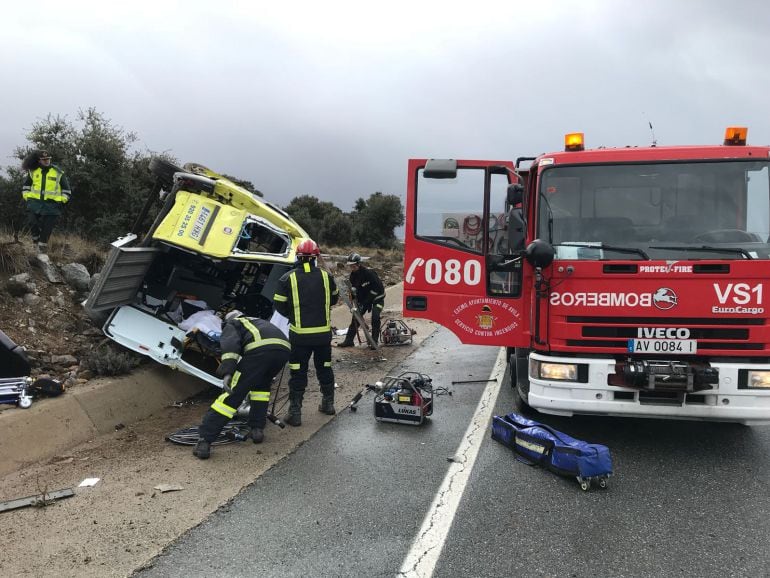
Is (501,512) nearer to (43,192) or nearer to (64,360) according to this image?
(64,360)

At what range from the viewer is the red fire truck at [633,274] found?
13.9ft

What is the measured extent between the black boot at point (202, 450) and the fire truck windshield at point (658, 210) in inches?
130

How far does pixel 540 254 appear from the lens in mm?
4441

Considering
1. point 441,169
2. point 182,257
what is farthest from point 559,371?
point 182,257

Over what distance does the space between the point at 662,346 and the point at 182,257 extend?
5.55 meters

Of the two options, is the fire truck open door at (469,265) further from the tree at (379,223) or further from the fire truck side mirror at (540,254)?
the tree at (379,223)

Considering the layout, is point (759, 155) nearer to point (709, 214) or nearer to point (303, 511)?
point (709, 214)

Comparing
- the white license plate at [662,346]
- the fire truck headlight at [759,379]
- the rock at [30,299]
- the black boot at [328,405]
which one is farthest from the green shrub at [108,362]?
the fire truck headlight at [759,379]

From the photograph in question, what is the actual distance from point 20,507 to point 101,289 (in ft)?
8.23

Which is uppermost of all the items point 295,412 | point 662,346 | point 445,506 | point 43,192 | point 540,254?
point 43,192

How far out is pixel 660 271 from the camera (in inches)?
170

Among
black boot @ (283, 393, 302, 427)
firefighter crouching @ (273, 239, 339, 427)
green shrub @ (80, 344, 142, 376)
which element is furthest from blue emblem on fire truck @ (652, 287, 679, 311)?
green shrub @ (80, 344, 142, 376)

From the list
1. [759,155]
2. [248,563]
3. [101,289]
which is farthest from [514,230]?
[101,289]

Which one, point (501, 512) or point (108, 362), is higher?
point (108, 362)
